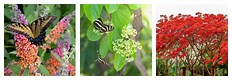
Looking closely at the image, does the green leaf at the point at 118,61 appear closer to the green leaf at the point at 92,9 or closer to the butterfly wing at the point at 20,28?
the green leaf at the point at 92,9

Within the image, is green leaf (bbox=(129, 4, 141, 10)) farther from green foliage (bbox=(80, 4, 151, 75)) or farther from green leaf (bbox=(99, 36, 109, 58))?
green leaf (bbox=(99, 36, 109, 58))

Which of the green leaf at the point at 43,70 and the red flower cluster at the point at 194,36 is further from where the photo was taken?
the green leaf at the point at 43,70

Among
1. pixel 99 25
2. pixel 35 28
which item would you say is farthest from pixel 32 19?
pixel 99 25

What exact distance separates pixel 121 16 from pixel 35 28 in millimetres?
867

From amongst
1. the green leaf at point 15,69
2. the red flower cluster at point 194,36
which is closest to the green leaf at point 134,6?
the red flower cluster at point 194,36

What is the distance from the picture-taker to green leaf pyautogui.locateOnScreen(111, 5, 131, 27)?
198 inches

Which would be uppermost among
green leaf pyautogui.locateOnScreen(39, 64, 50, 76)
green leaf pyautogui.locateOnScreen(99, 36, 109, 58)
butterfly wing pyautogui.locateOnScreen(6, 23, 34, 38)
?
butterfly wing pyautogui.locateOnScreen(6, 23, 34, 38)

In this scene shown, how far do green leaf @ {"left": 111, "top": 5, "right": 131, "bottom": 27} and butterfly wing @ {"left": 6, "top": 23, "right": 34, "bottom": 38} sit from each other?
0.84m

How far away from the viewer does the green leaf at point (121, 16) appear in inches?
198

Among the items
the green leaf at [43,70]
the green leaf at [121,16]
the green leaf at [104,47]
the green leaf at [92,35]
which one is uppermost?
the green leaf at [121,16]

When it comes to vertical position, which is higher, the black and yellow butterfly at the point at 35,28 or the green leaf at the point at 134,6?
the green leaf at the point at 134,6

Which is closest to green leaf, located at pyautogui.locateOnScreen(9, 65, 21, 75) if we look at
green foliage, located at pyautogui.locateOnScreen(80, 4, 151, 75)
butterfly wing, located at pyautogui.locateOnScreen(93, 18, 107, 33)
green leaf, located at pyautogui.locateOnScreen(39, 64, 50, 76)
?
green leaf, located at pyautogui.locateOnScreen(39, 64, 50, 76)
